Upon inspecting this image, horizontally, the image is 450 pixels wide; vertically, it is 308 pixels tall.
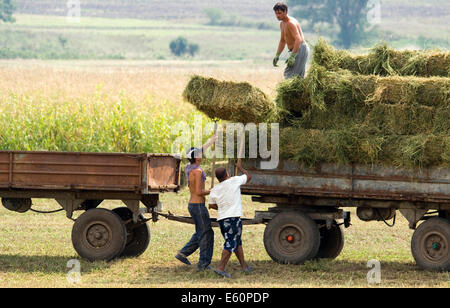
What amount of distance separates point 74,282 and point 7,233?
5172 mm

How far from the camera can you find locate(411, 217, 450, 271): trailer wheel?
466 inches

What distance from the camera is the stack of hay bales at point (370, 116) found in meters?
12.0

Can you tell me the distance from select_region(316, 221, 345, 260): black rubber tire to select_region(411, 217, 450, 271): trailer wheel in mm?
1513

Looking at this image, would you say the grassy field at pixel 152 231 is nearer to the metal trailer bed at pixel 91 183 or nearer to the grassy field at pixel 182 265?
the grassy field at pixel 182 265

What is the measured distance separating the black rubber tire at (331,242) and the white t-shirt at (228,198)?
2.22 m

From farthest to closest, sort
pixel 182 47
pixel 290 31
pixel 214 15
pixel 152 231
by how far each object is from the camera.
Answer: pixel 214 15, pixel 182 47, pixel 152 231, pixel 290 31

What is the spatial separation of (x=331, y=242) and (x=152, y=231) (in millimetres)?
4179

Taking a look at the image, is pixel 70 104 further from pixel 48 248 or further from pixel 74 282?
pixel 74 282

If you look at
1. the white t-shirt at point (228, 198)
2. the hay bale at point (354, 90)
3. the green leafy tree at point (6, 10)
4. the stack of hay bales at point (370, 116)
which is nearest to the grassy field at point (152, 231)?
the white t-shirt at point (228, 198)

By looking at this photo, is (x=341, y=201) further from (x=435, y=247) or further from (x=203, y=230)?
(x=203, y=230)

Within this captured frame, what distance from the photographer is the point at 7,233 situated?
15.7m

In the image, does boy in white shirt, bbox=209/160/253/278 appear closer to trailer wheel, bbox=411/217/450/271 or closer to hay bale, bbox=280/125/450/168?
hay bale, bbox=280/125/450/168

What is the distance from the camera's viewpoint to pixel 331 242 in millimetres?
13352

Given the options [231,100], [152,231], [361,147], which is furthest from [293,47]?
[152,231]
